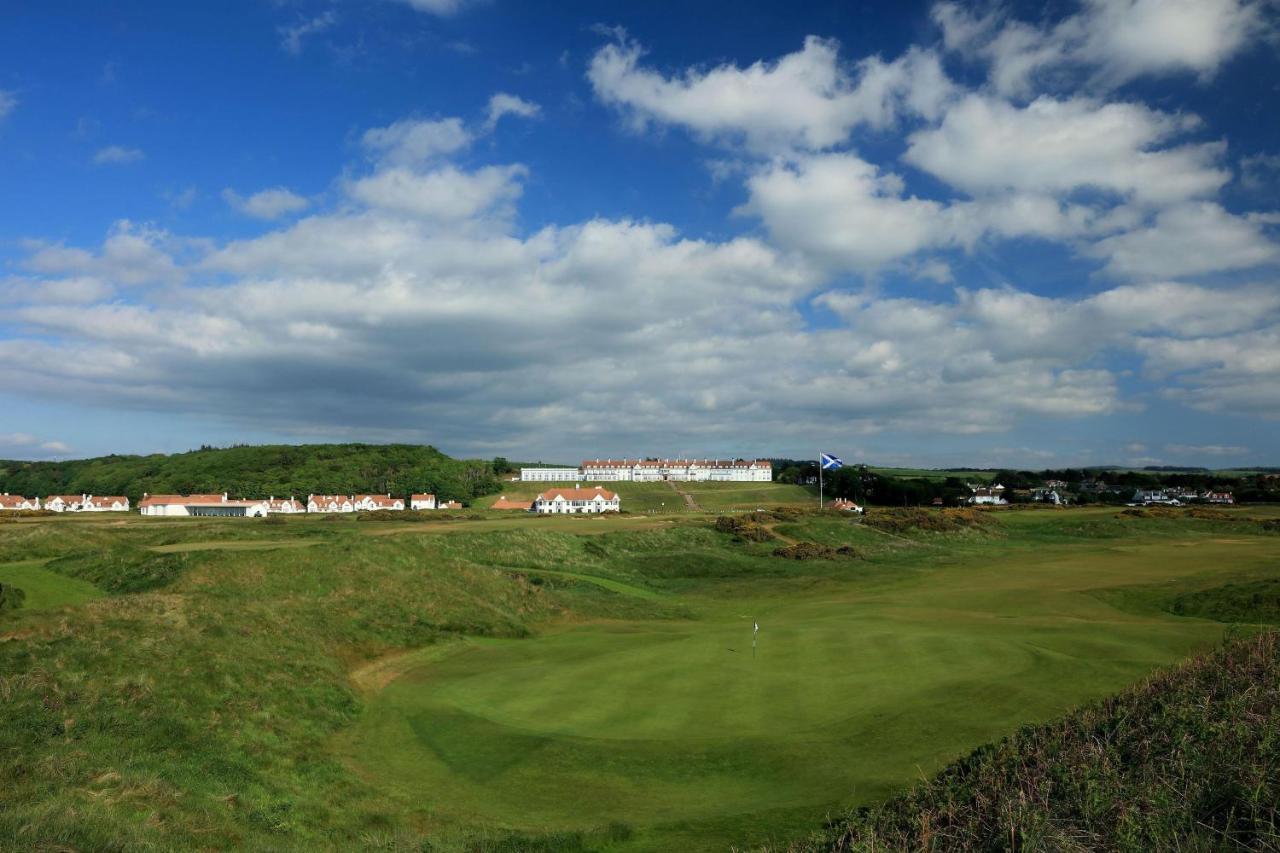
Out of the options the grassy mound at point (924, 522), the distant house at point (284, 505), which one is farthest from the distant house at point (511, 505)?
the grassy mound at point (924, 522)

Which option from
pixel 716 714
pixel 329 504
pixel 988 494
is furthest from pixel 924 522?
pixel 329 504

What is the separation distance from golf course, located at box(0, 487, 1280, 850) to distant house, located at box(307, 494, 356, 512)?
374ft

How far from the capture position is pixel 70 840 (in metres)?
8.88

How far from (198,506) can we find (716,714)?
5916 inches

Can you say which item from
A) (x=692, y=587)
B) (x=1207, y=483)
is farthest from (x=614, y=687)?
(x=1207, y=483)

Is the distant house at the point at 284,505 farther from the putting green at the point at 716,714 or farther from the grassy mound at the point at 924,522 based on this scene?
the putting green at the point at 716,714

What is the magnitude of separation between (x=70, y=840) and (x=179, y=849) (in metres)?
1.36

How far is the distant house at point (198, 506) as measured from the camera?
138250mm

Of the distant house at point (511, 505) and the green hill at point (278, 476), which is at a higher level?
the green hill at point (278, 476)

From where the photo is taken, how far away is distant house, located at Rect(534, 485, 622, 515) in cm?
13525

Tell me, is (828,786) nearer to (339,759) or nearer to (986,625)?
(339,759)

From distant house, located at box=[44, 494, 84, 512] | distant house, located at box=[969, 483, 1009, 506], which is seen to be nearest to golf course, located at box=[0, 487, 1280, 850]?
distant house, located at box=[969, 483, 1009, 506]

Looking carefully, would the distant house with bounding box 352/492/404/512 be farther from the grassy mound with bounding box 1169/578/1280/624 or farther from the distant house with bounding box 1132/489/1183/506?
the distant house with bounding box 1132/489/1183/506

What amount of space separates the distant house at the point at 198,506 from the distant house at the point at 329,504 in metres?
8.17
